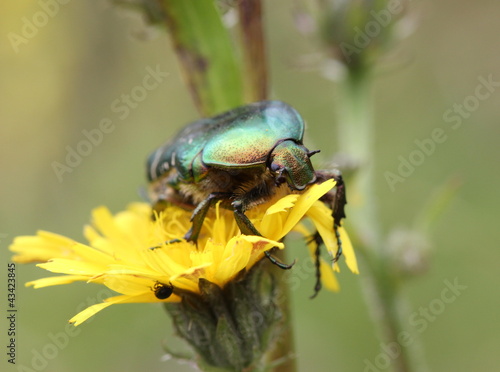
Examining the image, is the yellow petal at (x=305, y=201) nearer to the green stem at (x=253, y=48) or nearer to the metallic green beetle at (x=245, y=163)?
the metallic green beetle at (x=245, y=163)

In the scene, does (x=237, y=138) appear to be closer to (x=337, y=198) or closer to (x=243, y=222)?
(x=243, y=222)
